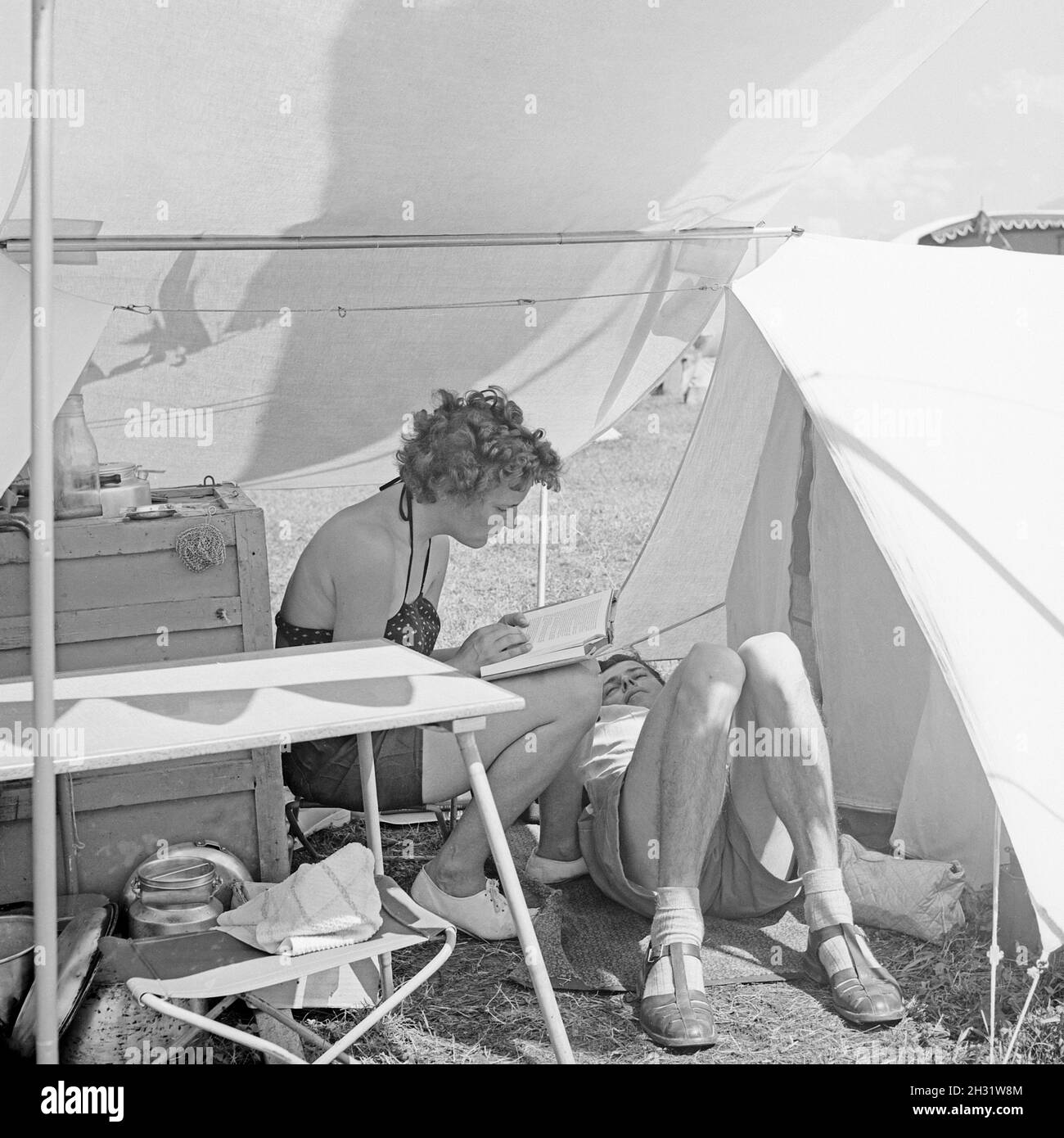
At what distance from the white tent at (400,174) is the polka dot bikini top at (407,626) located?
2.06 ft

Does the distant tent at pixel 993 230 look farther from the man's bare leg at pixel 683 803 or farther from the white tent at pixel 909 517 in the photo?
the man's bare leg at pixel 683 803

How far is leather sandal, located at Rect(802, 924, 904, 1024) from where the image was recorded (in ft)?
6.48

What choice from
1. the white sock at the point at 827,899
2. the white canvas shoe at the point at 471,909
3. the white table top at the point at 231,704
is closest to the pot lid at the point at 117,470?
the white table top at the point at 231,704

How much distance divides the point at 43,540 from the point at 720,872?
55.4 inches

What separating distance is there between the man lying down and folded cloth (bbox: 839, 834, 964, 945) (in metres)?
0.17

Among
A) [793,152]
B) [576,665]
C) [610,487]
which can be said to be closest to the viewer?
[576,665]

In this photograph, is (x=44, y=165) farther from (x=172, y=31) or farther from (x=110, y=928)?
(x=110, y=928)

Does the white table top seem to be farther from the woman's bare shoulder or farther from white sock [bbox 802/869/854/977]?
white sock [bbox 802/869/854/977]

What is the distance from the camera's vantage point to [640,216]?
2752 millimetres

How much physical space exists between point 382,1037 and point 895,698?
1353 millimetres

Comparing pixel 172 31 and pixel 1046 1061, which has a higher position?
pixel 172 31

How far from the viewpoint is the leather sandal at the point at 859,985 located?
1.98 m

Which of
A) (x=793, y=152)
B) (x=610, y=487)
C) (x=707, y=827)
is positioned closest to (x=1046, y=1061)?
(x=707, y=827)

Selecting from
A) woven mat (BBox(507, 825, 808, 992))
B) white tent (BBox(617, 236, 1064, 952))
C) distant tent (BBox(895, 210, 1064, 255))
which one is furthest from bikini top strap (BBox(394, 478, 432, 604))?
distant tent (BBox(895, 210, 1064, 255))
